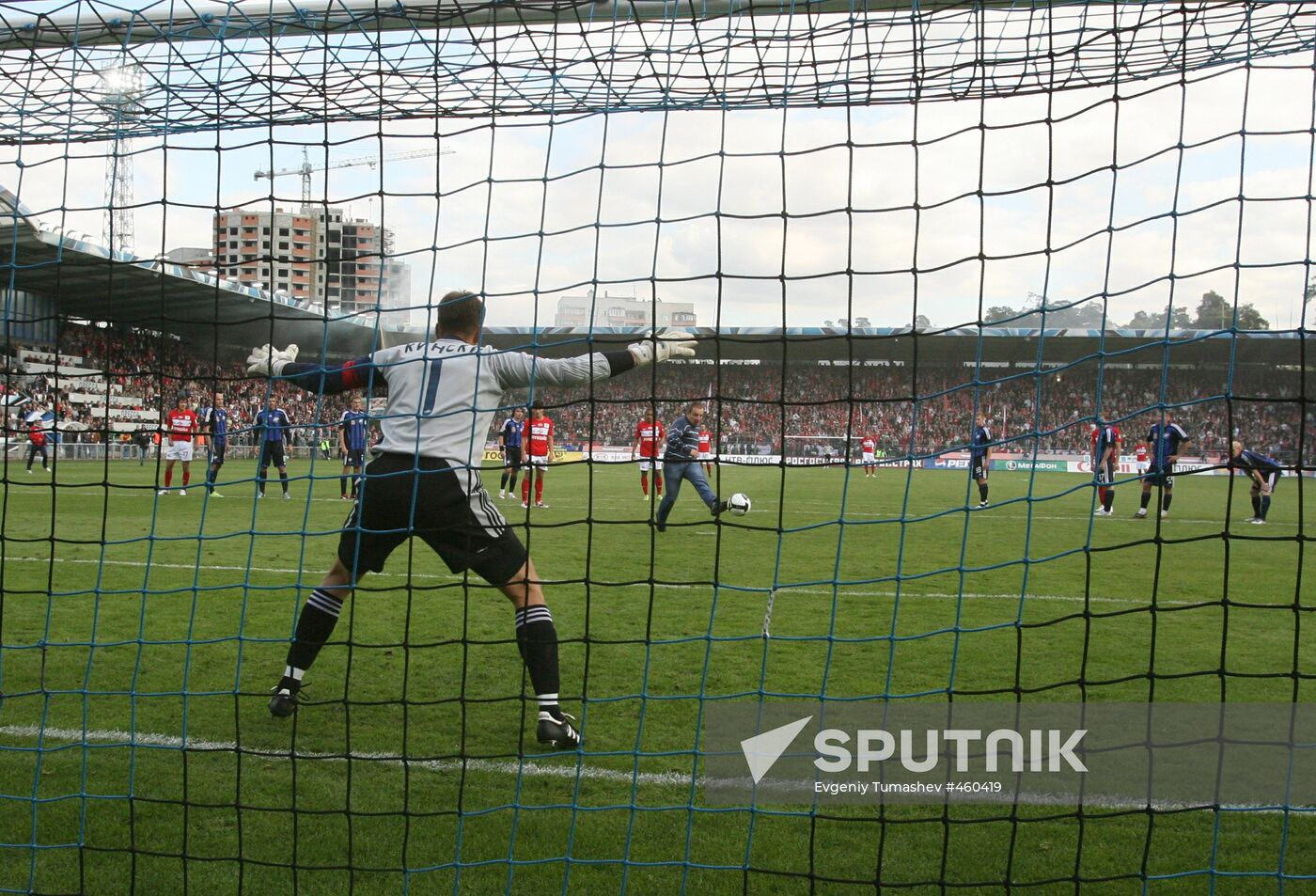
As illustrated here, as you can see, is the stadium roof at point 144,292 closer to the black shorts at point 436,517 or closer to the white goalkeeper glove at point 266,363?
the white goalkeeper glove at point 266,363

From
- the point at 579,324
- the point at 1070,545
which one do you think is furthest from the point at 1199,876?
the point at 1070,545

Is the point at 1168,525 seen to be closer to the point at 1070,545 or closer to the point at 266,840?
the point at 1070,545

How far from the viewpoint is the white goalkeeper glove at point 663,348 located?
4051 mm

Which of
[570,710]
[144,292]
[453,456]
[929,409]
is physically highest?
[929,409]

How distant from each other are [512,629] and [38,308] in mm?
25405

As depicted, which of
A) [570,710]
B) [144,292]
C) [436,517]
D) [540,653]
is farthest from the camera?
[144,292]

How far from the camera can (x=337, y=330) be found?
12617 millimetres

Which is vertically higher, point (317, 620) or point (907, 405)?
point (907, 405)

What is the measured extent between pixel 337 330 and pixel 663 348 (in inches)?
368

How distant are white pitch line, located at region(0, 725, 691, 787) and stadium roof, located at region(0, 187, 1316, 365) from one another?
165 cm

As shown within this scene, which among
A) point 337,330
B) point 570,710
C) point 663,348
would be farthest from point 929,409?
point 663,348

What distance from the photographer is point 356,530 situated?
4098 millimetres

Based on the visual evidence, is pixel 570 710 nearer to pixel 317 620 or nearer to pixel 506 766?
pixel 506 766

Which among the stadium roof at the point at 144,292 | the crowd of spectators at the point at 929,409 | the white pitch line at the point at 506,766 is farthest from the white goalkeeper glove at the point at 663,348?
the crowd of spectators at the point at 929,409
